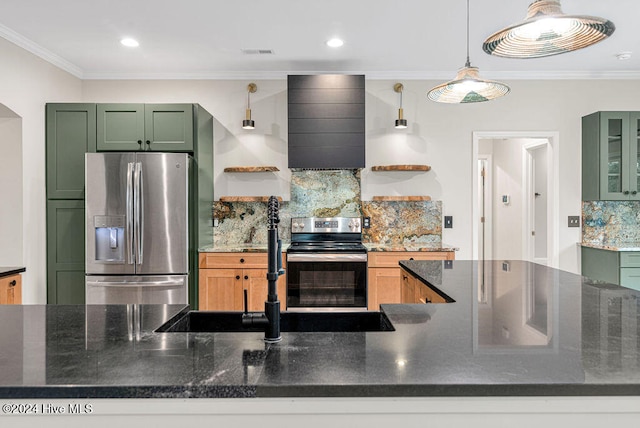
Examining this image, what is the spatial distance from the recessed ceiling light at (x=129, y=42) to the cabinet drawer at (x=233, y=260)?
1.97m

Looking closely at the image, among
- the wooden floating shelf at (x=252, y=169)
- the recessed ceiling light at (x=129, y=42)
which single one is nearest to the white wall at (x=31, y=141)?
the recessed ceiling light at (x=129, y=42)

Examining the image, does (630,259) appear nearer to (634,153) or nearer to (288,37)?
(634,153)

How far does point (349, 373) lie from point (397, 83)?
396 centimetres

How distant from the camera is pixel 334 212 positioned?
14.3 ft

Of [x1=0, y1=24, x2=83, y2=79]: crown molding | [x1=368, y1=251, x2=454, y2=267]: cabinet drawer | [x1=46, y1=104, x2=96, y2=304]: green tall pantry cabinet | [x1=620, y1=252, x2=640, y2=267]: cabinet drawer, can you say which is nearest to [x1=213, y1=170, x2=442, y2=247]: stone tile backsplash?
[x1=368, y1=251, x2=454, y2=267]: cabinet drawer

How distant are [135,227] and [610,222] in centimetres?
478

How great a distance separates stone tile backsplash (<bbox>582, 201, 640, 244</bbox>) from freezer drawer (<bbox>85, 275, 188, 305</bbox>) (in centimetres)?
422

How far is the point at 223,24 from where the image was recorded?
321 cm

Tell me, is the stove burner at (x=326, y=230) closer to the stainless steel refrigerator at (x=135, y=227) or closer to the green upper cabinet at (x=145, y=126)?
the stainless steel refrigerator at (x=135, y=227)

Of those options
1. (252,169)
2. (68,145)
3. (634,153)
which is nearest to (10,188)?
(68,145)

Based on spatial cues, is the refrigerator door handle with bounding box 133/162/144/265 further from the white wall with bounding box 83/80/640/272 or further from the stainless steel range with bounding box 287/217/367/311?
the stainless steel range with bounding box 287/217/367/311

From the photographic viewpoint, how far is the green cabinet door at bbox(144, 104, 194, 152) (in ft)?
12.2

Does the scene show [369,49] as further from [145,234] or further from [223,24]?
[145,234]

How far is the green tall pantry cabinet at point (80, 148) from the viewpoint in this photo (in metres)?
3.72
